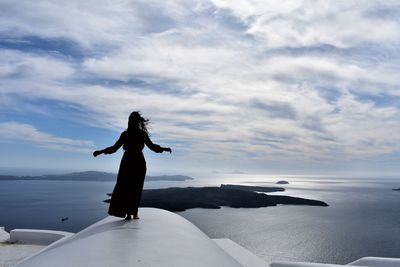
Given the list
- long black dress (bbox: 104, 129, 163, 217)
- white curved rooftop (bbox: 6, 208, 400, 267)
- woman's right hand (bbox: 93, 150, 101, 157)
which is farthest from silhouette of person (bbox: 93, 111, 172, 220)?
white curved rooftop (bbox: 6, 208, 400, 267)

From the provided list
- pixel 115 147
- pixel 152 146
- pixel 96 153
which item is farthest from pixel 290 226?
pixel 96 153

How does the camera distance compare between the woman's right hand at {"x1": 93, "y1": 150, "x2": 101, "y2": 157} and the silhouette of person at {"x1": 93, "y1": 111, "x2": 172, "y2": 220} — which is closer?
the woman's right hand at {"x1": 93, "y1": 150, "x2": 101, "y2": 157}

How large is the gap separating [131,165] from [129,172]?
19 cm

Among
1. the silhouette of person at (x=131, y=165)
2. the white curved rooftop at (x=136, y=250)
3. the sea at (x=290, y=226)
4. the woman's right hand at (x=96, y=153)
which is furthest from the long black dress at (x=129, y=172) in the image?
the sea at (x=290, y=226)

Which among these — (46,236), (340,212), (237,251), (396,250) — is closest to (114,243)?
(237,251)

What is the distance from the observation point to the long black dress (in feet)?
30.3

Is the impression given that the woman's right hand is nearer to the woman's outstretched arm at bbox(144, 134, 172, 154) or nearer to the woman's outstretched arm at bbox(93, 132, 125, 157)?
the woman's outstretched arm at bbox(93, 132, 125, 157)

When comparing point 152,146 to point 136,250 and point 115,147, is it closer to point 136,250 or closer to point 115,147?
point 115,147

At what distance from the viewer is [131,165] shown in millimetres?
9453

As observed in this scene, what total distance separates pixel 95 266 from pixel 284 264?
9238 mm

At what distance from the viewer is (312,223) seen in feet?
465

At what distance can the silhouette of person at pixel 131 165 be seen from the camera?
30.4 ft

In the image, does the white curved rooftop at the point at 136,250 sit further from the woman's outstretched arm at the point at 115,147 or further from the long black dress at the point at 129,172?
the woman's outstretched arm at the point at 115,147

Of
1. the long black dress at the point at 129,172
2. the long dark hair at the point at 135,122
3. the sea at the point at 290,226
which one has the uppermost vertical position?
the long dark hair at the point at 135,122
